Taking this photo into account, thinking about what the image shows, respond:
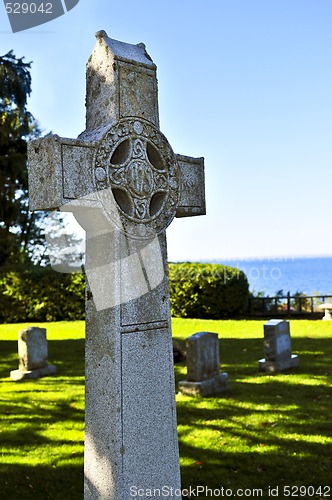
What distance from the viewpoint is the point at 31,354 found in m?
12.1

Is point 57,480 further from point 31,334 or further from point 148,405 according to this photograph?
point 31,334

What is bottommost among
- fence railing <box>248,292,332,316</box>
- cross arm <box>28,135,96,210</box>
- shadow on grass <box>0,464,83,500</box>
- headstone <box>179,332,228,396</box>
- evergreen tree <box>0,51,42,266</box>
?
shadow on grass <box>0,464,83,500</box>

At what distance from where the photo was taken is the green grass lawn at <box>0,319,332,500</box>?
6.00 meters

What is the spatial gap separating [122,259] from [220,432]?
4799mm

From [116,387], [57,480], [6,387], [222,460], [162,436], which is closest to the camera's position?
[116,387]

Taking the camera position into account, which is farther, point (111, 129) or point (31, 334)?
point (31, 334)

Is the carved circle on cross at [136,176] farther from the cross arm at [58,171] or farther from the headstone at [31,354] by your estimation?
the headstone at [31,354]

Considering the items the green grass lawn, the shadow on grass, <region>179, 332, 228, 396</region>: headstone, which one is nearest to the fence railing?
the green grass lawn

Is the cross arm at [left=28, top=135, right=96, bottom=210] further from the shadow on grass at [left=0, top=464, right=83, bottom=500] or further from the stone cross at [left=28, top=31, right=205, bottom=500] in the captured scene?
the shadow on grass at [left=0, top=464, right=83, bottom=500]

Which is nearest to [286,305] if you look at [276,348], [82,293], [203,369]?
[82,293]

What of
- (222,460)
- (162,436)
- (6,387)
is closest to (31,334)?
(6,387)

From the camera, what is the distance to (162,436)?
3814mm

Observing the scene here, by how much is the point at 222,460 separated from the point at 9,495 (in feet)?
7.89

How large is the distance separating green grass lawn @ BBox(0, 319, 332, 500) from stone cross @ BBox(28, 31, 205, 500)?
7.41 feet
